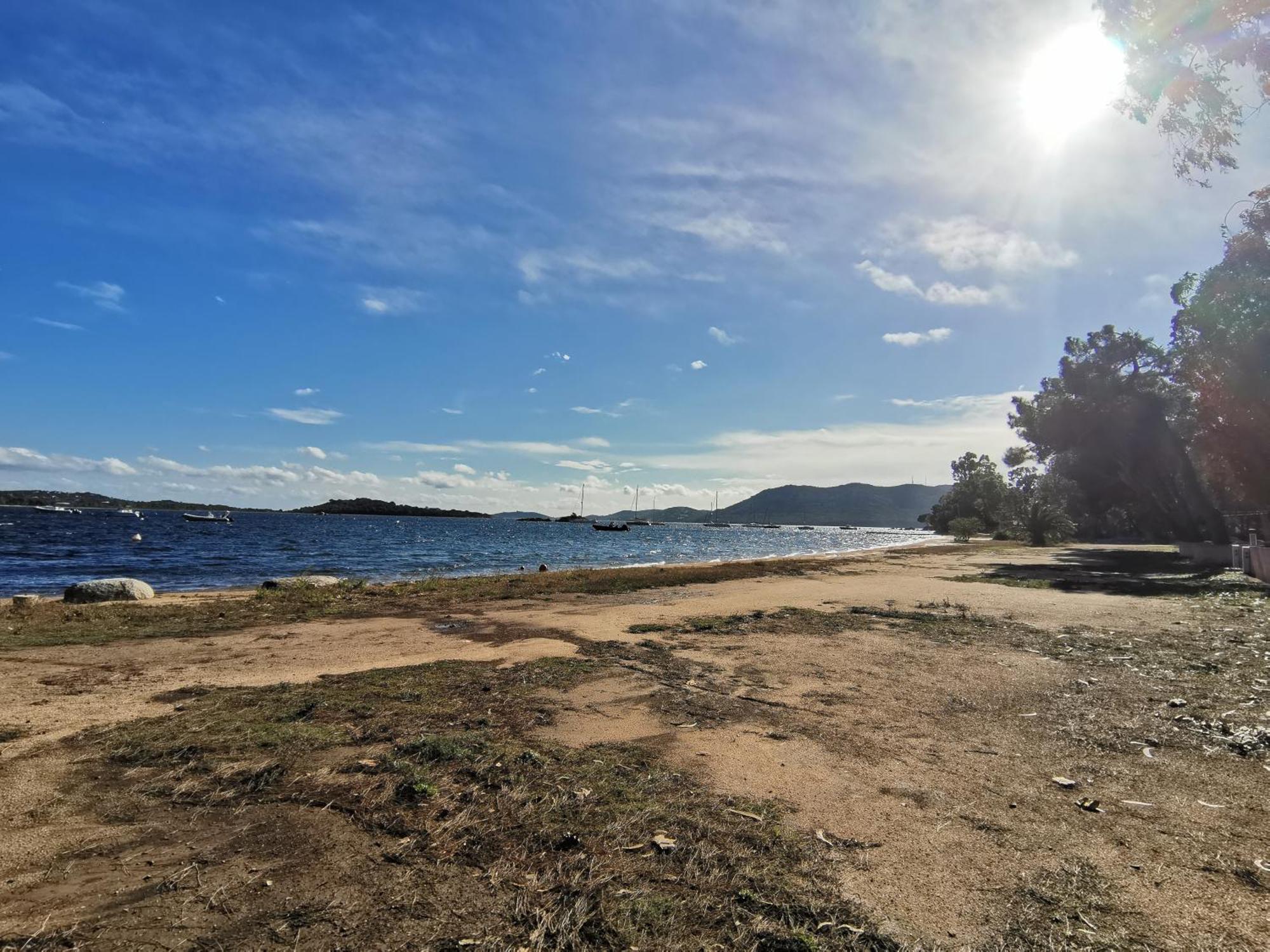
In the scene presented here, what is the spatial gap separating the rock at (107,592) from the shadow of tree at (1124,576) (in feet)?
97.8

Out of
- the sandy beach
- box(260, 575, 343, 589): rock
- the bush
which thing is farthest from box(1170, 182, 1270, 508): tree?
the bush

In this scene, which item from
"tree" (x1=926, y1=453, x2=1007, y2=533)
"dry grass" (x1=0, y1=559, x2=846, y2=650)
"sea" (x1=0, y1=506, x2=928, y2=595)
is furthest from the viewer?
"tree" (x1=926, y1=453, x2=1007, y2=533)

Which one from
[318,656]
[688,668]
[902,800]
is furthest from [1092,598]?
[318,656]

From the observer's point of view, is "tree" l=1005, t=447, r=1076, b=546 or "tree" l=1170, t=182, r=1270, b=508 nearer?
"tree" l=1170, t=182, r=1270, b=508

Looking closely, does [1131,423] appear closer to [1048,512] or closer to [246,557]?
[1048,512]

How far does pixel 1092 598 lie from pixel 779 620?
11521 mm

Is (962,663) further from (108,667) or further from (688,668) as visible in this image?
(108,667)

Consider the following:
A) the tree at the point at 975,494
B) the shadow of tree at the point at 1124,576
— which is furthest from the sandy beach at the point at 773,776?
the tree at the point at 975,494

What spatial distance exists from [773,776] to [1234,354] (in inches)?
1154

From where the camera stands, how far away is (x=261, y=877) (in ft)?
10.6

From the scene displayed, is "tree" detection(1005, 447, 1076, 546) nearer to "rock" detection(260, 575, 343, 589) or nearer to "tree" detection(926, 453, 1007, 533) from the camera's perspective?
"tree" detection(926, 453, 1007, 533)

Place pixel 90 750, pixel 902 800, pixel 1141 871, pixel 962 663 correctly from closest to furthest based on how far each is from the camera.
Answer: pixel 1141 871
pixel 902 800
pixel 90 750
pixel 962 663

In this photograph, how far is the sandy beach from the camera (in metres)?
3.10

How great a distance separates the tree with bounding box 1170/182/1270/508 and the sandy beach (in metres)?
17.6
